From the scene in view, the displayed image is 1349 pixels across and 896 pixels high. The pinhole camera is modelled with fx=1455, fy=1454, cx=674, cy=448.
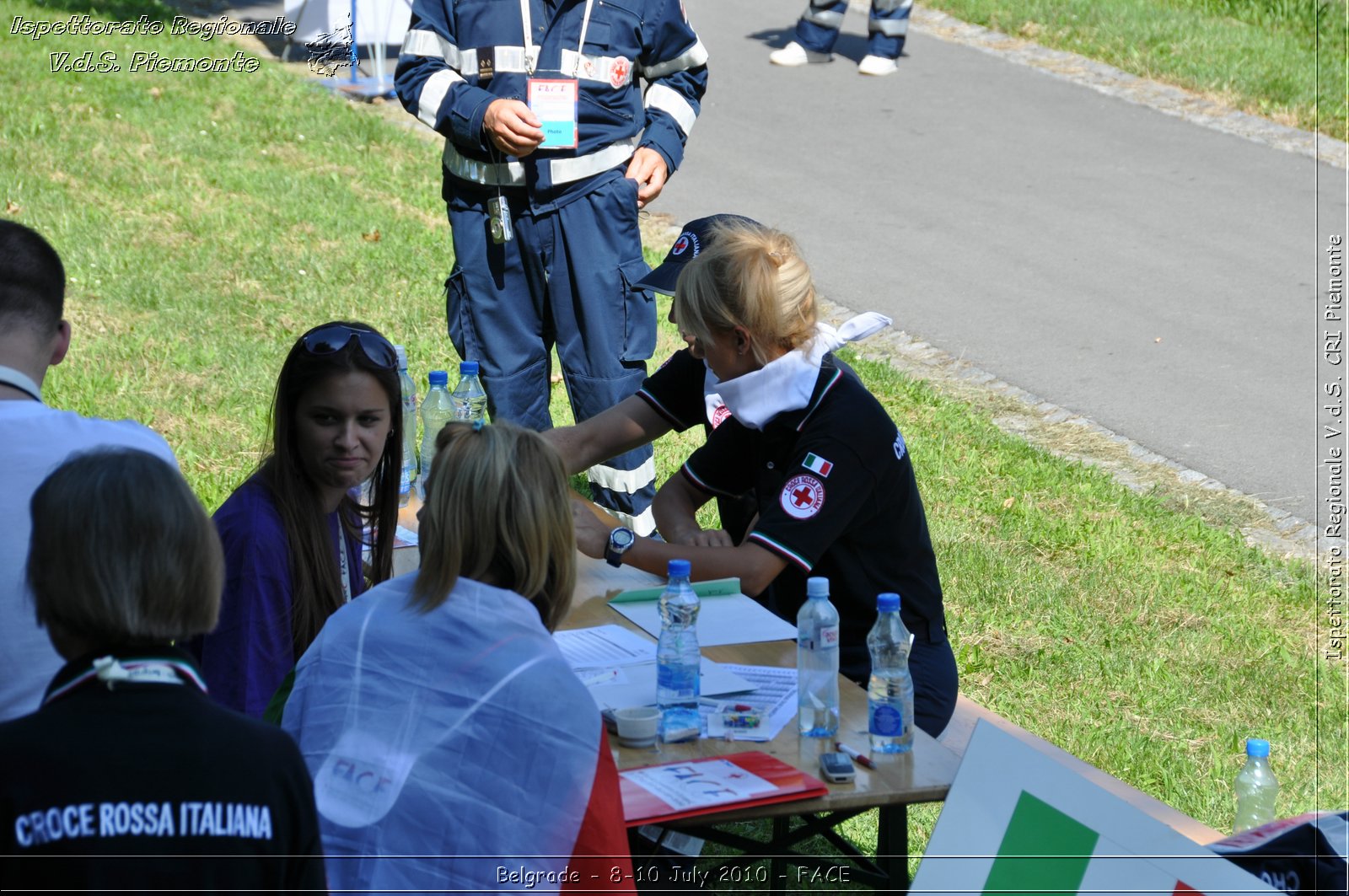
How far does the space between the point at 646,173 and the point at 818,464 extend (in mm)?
2235

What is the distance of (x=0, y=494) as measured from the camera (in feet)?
8.73

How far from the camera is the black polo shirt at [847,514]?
3.48m

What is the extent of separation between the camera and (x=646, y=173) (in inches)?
213

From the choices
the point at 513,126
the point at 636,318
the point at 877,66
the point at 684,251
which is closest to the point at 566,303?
the point at 636,318

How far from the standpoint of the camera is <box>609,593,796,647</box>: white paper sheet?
3301mm

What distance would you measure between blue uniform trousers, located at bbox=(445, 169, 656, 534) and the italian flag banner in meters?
3.15

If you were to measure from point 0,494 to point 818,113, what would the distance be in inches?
393

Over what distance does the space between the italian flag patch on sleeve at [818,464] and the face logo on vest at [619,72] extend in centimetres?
242

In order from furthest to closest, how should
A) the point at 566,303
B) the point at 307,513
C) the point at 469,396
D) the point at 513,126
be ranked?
the point at 566,303 < the point at 513,126 < the point at 469,396 < the point at 307,513

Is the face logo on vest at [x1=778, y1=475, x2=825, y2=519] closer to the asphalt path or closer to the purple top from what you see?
the purple top

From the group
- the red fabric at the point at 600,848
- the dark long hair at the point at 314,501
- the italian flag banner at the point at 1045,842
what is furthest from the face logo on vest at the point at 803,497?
the red fabric at the point at 600,848

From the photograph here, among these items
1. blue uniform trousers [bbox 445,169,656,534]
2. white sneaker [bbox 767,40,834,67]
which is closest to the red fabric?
blue uniform trousers [bbox 445,169,656,534]

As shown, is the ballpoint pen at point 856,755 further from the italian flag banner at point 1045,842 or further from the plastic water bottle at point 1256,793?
the plastic water bottle at point 1256,793

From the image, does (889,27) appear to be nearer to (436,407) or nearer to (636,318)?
(636,318)
